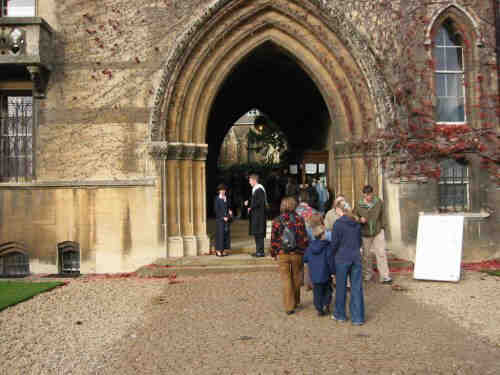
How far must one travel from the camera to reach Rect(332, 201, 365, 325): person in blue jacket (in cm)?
580

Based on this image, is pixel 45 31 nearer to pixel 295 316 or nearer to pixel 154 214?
pixel 154 214

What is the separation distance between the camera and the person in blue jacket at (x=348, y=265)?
5.80 metres

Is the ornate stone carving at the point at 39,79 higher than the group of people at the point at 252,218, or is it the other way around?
the ornate stone carving at the point at 39,79

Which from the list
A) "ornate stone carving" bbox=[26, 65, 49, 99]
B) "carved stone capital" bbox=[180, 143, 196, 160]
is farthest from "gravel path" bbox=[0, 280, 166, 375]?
"ornate stone carving" bbox=[26, 65, 49, 99]

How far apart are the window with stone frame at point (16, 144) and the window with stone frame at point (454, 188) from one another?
9.82 metres

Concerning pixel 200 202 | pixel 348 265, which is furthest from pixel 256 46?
pixel 348 265

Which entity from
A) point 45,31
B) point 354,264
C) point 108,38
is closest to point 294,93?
point 108,38

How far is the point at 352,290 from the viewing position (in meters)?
5.82

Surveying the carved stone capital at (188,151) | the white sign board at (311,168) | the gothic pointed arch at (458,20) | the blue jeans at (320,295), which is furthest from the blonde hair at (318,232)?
the white sign board at (311,168)

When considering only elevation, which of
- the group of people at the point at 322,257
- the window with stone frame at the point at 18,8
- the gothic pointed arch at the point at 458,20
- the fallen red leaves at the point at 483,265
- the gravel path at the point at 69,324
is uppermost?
the window with stone frame at the point at 18,8

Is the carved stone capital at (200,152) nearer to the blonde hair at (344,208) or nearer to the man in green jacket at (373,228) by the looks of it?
the man in green jacket at (373,228)

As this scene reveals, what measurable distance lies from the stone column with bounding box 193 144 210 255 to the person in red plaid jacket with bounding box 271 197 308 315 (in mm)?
4213

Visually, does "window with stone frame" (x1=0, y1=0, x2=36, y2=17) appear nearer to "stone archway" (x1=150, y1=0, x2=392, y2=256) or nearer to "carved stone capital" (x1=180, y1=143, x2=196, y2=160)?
"stone archway" (x1=150, y1=0, x2=392, y2=256)

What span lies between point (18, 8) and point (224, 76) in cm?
520
